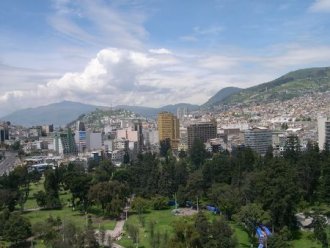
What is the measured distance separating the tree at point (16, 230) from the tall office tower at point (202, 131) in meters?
68.9

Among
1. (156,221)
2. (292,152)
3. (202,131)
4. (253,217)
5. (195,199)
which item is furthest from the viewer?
(202,131)

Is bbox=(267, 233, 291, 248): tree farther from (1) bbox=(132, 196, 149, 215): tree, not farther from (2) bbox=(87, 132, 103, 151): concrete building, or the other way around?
(2) bbox=(87, 132, 103, 151): concrete building

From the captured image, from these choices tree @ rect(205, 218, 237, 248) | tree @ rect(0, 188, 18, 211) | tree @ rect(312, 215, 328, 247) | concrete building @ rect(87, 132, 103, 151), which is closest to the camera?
tree @ rect(205, 218, 237, 248)

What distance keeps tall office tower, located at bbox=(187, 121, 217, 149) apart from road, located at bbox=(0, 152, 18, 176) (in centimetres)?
3511

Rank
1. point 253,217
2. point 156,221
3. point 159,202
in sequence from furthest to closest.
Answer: point 159,202
point 156,221
point 253,217

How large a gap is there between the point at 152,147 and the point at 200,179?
6674cm

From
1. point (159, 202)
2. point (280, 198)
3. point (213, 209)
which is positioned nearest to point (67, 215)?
point (159, 202)

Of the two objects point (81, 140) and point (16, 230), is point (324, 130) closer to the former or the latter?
point (16, 230)

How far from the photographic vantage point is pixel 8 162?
292 ft

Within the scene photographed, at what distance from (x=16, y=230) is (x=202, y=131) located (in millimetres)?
74341

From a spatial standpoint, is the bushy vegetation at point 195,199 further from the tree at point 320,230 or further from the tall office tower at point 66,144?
the tall office tower at point 66,144

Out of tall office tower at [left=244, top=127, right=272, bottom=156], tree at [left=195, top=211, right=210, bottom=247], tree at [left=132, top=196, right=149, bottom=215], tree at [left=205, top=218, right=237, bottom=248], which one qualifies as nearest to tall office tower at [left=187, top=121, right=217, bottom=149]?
tall office tower at [left=244, top=127, right=272, bottom=156]

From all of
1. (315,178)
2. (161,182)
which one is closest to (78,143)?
(161,182)

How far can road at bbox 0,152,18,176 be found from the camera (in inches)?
3072
